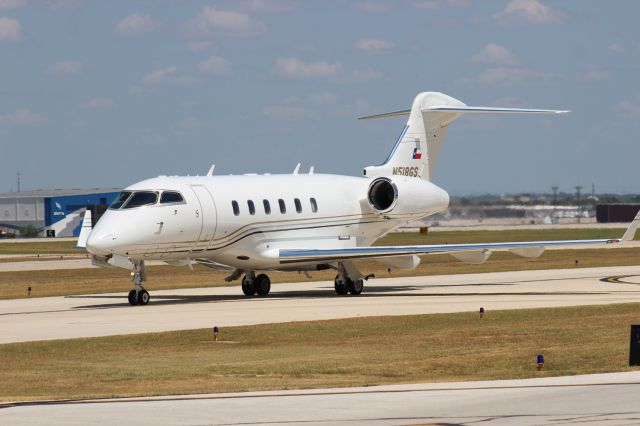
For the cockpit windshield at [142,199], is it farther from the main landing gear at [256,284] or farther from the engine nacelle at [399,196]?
the engine nacelle at [399,196]

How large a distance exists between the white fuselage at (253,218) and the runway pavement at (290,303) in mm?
1718

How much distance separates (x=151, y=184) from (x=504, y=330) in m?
14.7

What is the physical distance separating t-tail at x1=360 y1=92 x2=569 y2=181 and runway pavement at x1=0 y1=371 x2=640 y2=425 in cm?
2855

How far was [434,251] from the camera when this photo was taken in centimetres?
4097

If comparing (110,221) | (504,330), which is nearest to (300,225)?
(110,221)

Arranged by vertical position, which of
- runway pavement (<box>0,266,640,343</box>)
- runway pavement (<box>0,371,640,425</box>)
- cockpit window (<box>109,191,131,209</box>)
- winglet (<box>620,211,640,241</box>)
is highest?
cockpit window (<box>109,191,131,209</box>)

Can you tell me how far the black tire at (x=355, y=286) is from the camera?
4356 centimetres

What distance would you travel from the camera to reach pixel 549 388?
1898 centimetres

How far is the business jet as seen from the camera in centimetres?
3900

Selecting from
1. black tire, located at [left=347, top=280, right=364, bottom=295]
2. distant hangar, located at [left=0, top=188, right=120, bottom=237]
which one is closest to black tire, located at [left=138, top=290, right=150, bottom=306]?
black tire, located at [left=347, top=280, right=364, bottom=295]

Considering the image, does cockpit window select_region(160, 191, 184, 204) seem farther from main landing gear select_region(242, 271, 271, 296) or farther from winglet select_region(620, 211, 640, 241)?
winglet select_region(620, 211, 640, 241)

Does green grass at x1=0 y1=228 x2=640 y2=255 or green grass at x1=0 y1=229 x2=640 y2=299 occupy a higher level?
green grass at x1=0 y1=229 x2=640 y2=299

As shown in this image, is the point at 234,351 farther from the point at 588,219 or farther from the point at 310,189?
the point at 588,219

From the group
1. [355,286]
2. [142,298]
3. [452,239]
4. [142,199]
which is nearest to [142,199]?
[142,199]
